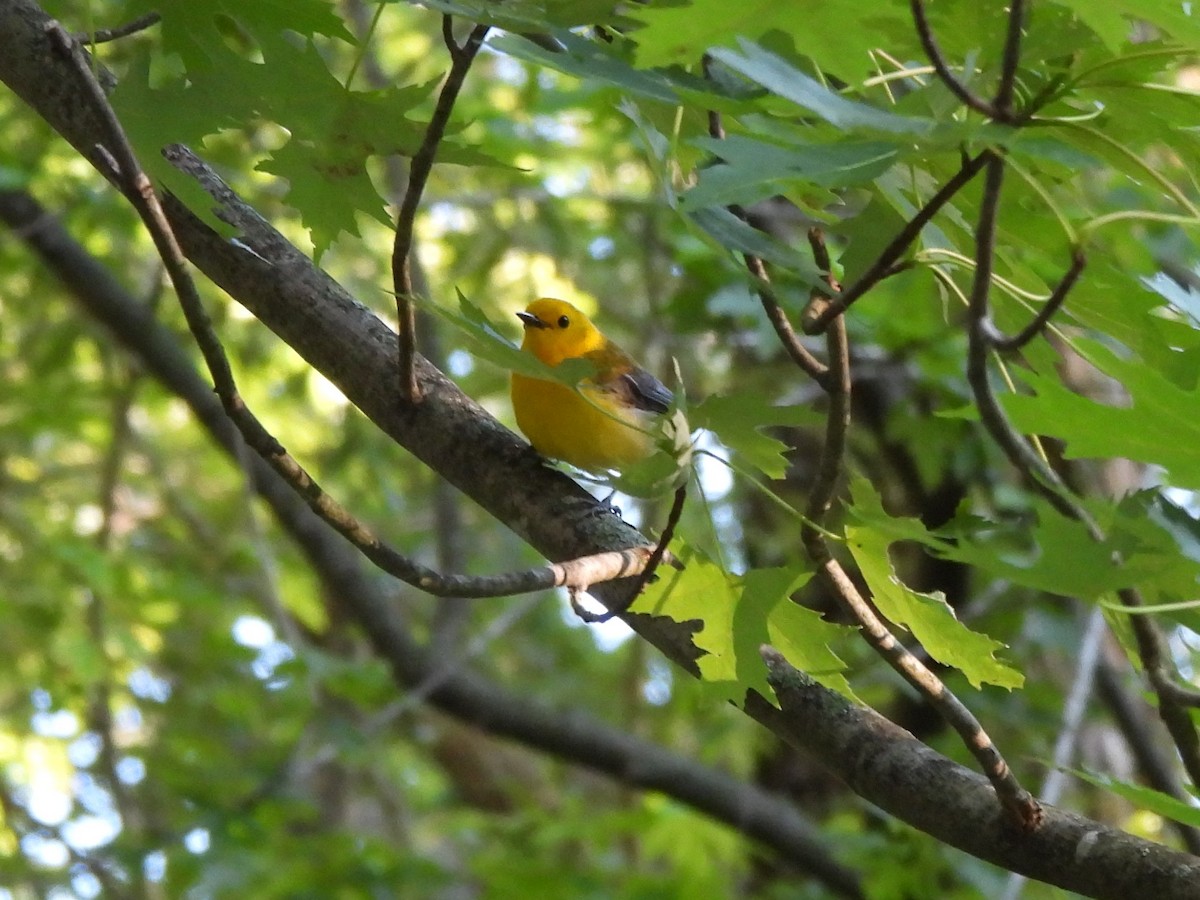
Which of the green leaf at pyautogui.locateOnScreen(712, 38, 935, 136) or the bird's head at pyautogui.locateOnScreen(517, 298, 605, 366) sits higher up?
the green leaf at pyautogui.locateOnScreen(712, 38, 935, 136)

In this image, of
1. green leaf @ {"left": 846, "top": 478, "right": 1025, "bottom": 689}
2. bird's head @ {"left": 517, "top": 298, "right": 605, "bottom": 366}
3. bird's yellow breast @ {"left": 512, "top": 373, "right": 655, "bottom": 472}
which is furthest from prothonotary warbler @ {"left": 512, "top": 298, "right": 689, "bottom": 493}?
green leaf @ {"left": 846, "top": 478, "right": 1025, "bottom": 689}

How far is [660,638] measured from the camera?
185cm

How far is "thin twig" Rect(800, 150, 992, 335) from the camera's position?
48.4 inches

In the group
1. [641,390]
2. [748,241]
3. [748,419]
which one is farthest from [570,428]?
[748,241]

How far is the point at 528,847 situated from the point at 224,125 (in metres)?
4.96

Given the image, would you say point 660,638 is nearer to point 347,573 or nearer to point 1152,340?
point 1152,340

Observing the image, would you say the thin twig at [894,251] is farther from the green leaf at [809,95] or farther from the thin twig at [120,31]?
the thin twig at [120,31]

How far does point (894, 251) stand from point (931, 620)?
0.62 meters

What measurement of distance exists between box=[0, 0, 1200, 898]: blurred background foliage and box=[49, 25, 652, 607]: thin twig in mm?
211

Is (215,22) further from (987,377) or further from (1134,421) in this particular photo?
(1134,421)

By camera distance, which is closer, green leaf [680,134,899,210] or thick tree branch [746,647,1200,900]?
green leaf [680,134,899,210]

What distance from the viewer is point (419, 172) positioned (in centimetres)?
160

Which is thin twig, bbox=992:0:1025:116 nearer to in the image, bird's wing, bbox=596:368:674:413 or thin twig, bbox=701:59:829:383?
thin twig, bbox=701:59:829:383

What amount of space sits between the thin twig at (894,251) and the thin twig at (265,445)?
420 mm
